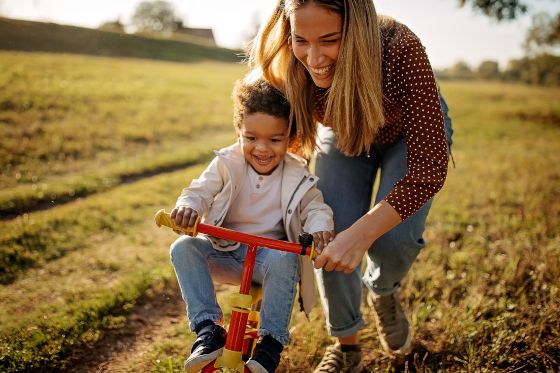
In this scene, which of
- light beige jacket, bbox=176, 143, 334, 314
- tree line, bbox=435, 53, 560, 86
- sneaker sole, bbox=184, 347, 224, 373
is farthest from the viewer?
tree line, bbox=435, 53, 560, 86

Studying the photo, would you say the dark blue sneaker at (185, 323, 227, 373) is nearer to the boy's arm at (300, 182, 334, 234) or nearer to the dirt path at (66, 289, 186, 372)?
the boy's arm at (300, 182, 334, 234)

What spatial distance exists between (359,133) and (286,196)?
0.58 m

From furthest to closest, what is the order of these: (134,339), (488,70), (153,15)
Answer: (153,15), (488,70), (134,339)

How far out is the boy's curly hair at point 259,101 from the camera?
9.50 feet

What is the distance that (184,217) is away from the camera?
7.98 feet

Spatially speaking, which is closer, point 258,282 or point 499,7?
point 258,282

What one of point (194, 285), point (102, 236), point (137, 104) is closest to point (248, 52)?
point (194, 285)

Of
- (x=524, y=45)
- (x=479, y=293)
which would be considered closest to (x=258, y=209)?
(x=479, y=293)

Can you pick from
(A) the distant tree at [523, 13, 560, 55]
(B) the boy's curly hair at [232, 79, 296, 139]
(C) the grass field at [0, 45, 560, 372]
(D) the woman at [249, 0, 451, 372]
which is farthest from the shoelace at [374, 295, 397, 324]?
(A) the distant tree at [523, 13, 560, 55]

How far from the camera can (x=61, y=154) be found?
812 centimetres

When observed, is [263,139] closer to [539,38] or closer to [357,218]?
[357,218]

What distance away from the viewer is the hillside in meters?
19.5

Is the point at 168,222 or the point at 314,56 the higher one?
the point at 314,56

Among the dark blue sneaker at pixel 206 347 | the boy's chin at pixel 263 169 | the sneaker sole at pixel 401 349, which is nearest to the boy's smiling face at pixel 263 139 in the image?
the boy's chin at pixel 263 169
